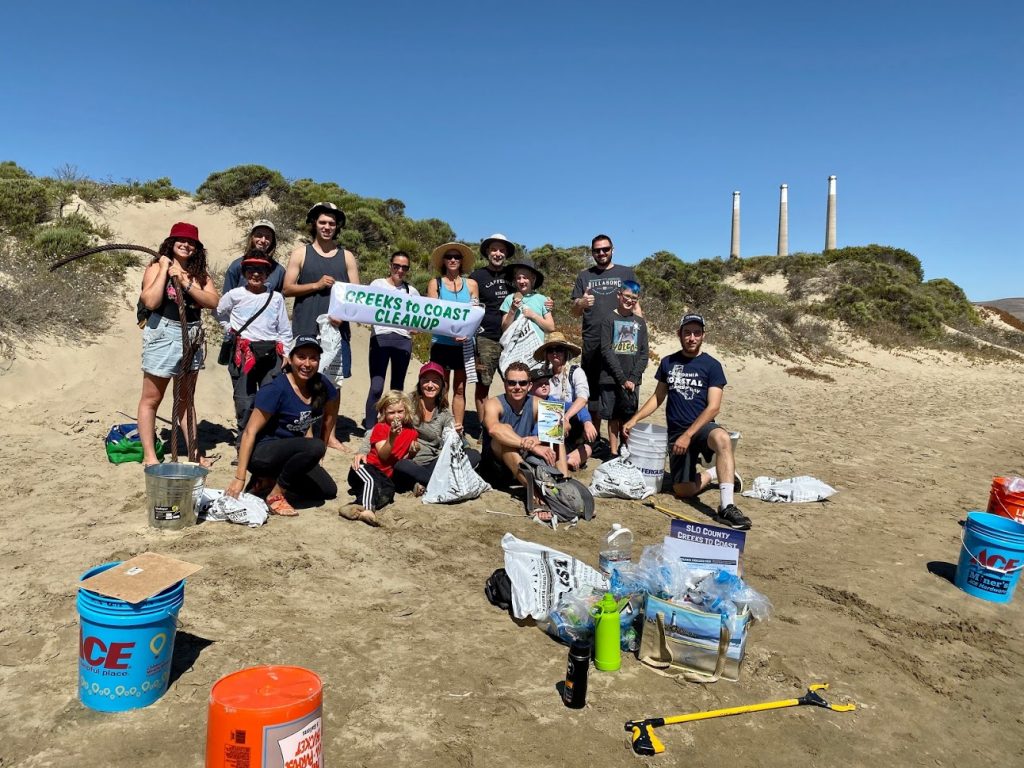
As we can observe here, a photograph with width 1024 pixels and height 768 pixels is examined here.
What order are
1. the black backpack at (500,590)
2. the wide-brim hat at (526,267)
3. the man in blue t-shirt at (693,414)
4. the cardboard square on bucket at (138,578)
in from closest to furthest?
the cardboard square on bucket at (138,578), the black backpack at (500,590), the man in blue t-shirt at (693,414), the wide-brim hat at (526,267)

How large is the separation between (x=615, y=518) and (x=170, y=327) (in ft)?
13.8

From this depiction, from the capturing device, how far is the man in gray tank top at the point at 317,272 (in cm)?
668

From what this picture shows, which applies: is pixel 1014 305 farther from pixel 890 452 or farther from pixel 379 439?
pixel 379 439

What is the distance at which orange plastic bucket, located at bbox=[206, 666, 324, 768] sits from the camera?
2.16 m

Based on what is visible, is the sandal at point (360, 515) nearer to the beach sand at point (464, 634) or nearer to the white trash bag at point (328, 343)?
the beach sand at point (464, 634)

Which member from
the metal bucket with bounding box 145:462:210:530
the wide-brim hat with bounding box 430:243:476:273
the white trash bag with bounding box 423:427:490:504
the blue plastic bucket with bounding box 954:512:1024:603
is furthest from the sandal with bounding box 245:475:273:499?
the blue plastic bucket with bounding box 954:512:1024:603

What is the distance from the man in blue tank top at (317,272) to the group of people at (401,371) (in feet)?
0.05

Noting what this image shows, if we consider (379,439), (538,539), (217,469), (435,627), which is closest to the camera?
(435,627)

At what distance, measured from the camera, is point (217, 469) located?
6.52 metres

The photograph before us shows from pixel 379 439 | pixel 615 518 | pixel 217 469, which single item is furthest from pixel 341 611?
pixel 217 469

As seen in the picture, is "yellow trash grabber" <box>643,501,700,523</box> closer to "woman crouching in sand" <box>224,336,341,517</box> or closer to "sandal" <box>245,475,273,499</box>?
"woman crouching in sand" <box>224,336,341,517</box>

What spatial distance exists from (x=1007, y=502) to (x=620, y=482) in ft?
10.4

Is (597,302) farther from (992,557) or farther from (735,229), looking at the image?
(735,229)

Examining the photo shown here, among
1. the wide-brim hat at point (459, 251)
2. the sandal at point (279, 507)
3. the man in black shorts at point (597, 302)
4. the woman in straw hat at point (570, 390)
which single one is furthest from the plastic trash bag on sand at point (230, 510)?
the man in black shorts at point (597, 302)
